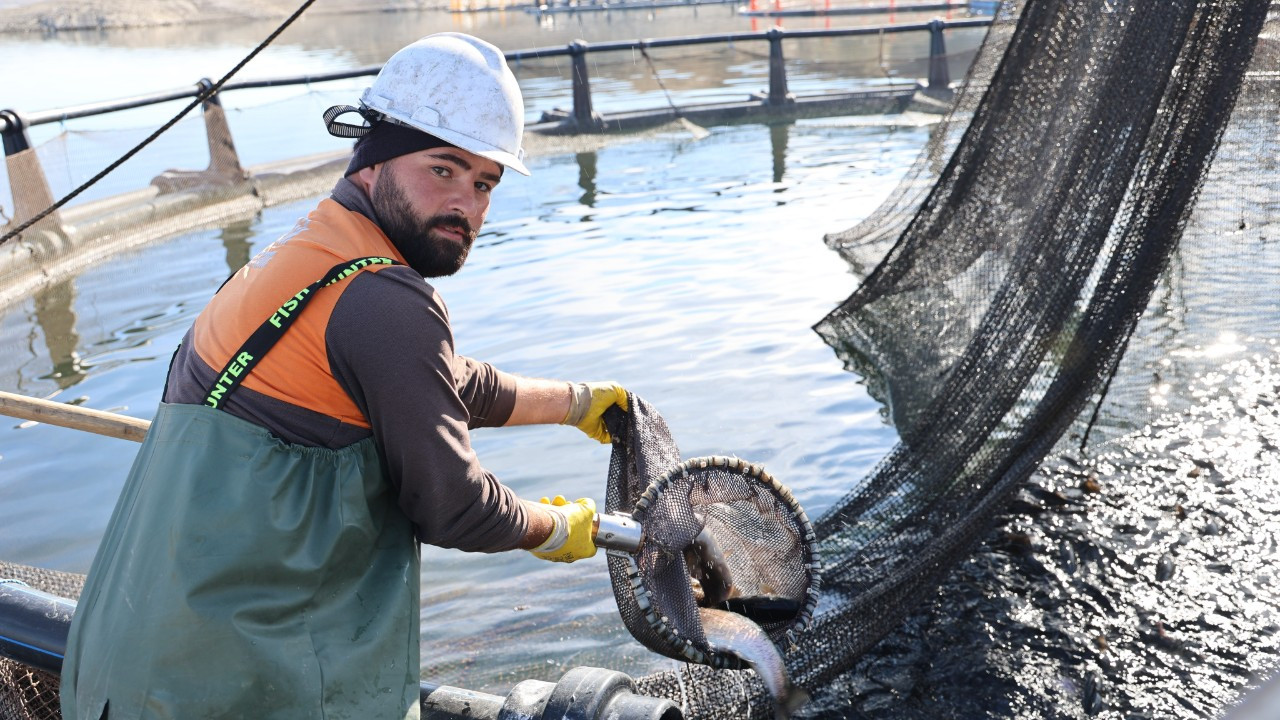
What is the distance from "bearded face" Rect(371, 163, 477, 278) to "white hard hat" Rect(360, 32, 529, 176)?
0.14 meters

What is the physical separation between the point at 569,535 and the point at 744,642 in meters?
0.60

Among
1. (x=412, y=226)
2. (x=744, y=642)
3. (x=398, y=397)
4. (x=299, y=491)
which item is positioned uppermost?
(x=412, y=226)

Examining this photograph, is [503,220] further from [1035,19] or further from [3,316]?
[1035,19]

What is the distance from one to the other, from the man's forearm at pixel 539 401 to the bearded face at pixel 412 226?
1.99 feet

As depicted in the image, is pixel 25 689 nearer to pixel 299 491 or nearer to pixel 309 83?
pixel 299 491

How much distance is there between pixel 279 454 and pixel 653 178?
10345 mm

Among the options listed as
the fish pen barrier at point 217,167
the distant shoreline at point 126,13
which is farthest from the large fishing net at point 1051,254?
the distant shoreline at point 126,13

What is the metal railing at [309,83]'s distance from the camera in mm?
8812

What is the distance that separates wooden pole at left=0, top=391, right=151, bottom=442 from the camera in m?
3.55

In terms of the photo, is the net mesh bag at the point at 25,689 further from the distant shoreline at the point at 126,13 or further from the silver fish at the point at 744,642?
the distant shoreline at the point at 126,13

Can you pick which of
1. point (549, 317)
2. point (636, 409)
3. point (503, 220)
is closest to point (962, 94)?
point (549, 317)

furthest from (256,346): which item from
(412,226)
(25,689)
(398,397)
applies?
(25,689)

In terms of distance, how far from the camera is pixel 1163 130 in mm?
4102

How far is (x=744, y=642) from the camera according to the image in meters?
2.87
